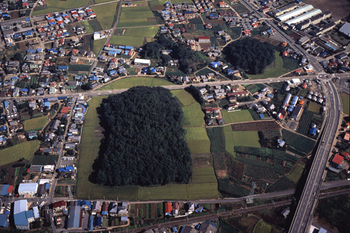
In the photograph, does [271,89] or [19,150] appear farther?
[271,89]

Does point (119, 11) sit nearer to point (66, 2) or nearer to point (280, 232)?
Result: point (66, 2)

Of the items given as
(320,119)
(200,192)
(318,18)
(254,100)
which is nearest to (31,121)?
(200,192)

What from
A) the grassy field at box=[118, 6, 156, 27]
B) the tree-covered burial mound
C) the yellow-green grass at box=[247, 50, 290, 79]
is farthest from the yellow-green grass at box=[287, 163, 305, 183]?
the grassy field at box=[118, 6, 156, 27]

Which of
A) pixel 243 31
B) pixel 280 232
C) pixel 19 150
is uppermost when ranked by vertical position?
pixel 243 31

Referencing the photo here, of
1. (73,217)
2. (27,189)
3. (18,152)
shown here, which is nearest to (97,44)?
(18,152)

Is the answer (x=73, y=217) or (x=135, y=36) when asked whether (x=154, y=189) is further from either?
(x=135, y=36)

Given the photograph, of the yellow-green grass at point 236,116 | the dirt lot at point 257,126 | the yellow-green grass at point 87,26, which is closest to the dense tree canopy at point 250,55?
the yellow-green grass at point 236,116

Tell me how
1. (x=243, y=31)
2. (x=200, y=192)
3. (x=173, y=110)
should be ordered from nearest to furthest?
(x=200, y=192) → (x=173, y=110) → (x=243, y=31)

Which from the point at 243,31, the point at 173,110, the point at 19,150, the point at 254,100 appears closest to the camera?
the point at 19,150
